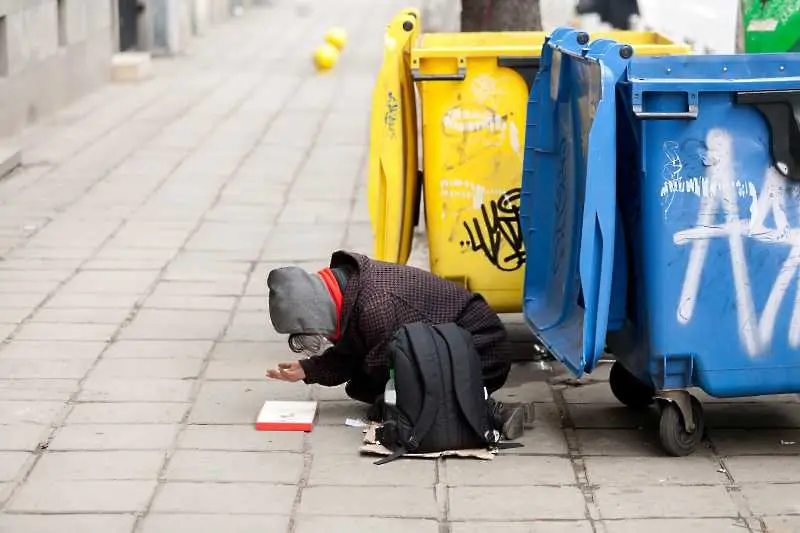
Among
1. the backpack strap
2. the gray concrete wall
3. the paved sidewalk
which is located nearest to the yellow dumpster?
the paved sidewalk

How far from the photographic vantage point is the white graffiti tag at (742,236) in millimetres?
4875

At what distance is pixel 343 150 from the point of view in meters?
11.7

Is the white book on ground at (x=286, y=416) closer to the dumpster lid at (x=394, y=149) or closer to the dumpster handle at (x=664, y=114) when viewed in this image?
the dumpster lid at (x=394, y=149)

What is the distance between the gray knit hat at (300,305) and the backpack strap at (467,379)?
1.39 feet

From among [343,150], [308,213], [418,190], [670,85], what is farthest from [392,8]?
[670,85]

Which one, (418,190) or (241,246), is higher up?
(418,190)

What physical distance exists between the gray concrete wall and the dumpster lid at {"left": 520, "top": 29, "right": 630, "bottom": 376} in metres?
7.10

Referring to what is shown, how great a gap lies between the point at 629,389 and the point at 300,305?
55.0 inches

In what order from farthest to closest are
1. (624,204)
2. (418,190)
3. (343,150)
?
1. (343,150)
2. (418,190)
3. (624,204)

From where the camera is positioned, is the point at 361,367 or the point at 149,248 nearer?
the point at 361,367

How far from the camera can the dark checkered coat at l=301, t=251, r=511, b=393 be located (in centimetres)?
523

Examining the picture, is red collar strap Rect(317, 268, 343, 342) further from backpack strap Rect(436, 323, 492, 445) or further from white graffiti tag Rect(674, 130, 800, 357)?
white graffiti tag Rect(674, 130, 800, 357)

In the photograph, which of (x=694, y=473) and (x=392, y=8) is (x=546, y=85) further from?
(x=392, y=8)

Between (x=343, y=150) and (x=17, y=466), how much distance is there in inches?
278
